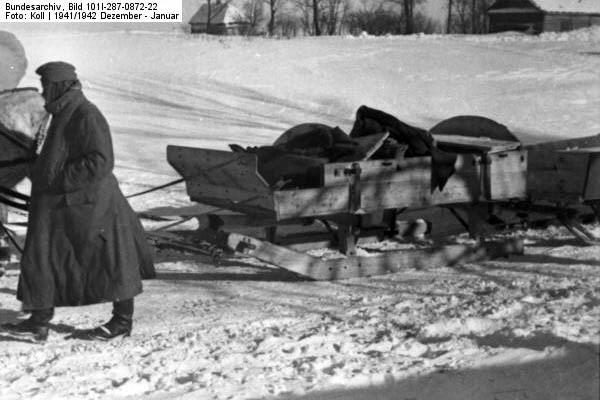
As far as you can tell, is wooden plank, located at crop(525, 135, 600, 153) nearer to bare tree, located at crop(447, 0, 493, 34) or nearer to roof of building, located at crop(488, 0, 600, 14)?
roof of building, located at crop(488, 0, 600, 14)

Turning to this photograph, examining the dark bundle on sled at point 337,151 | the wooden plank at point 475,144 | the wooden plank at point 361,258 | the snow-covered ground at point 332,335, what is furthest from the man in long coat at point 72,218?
the wooden plank at point 475,144

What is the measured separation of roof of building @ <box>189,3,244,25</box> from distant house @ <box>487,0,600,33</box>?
50.2 ft

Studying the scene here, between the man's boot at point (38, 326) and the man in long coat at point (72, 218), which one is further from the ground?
the man in long coat at point (72, 218)

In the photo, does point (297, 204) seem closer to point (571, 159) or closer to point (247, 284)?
point (247, 284)

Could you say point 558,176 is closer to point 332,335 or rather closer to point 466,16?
point 332,335

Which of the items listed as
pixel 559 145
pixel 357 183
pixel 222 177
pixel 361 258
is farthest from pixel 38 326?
pixel 559 145

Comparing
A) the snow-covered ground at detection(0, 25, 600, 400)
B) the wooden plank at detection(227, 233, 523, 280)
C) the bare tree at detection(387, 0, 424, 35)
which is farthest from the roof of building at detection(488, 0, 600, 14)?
the wooden plank at detection(227, 233, 523, 280)

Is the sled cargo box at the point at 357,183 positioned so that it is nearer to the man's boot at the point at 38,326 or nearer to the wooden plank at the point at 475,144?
the wooden plank at the point at 475,144

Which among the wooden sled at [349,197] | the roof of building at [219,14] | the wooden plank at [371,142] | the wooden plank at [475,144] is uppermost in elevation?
the roof of building at [219,14]

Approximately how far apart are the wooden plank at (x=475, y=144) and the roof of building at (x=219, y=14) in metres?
52.5

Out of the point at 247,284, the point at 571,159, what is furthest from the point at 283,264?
the point at 571,159

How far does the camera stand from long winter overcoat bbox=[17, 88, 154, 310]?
261 inches

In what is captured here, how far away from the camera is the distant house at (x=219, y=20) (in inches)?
2411

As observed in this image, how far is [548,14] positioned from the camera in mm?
58094
